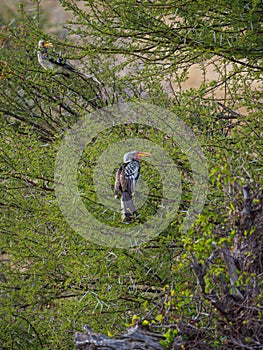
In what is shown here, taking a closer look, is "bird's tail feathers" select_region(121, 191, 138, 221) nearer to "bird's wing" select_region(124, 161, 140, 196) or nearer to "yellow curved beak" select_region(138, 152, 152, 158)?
"bird's wing" select_region(124, 161, 140, 196)

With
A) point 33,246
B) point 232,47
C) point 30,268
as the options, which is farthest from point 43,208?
point 232,47

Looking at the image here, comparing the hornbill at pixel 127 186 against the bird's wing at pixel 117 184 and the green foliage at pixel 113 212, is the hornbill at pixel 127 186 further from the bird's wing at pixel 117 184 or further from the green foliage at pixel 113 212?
the green foliage at pixel 113 212

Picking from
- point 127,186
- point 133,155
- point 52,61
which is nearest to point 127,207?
point 127,186

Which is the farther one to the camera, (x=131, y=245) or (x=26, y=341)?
(x=26, y=341)

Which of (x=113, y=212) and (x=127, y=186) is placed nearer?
(x=127, y=186)

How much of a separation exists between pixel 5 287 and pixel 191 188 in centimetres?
267

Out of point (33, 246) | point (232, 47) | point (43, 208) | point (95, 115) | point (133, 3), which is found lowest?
point (33, 246)

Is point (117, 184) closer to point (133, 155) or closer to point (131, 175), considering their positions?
point (131, 175)

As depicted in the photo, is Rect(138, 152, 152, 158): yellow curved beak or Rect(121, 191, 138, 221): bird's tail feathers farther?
Rect(138, 152, 152, 158): yellow curved beak

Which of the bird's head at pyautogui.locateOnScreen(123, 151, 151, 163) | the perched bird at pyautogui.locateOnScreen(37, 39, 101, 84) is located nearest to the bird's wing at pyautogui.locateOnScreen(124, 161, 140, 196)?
the bird's head at pyautogui.locateOnScreen(123, 151, 151, 163)

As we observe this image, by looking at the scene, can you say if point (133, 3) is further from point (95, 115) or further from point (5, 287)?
point (5, 287)

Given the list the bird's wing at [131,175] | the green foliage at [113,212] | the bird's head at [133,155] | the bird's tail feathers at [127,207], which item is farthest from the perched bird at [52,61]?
the bird's tail feathers at [127,207]

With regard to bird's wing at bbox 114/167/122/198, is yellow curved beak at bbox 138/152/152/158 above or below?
above

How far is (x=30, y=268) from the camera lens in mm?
6496
